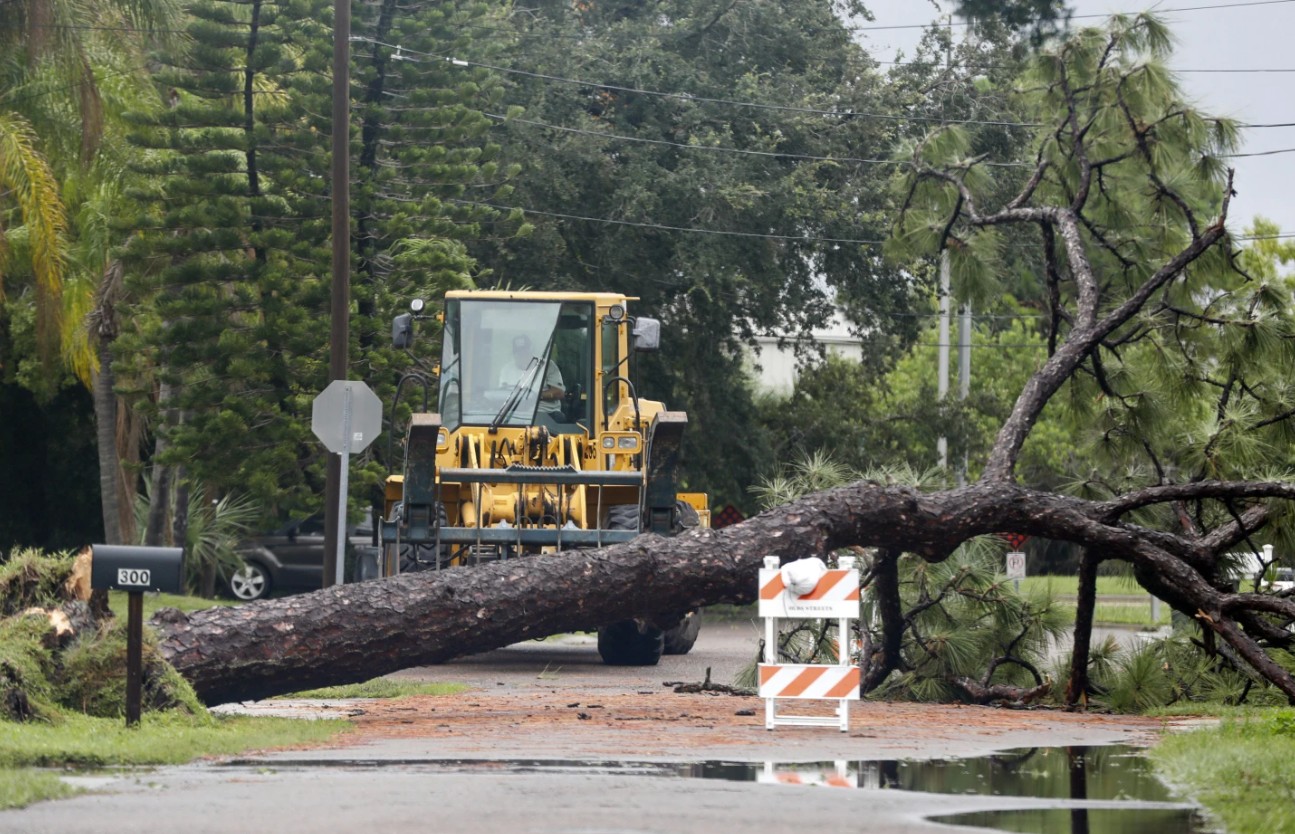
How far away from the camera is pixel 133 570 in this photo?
393 inches

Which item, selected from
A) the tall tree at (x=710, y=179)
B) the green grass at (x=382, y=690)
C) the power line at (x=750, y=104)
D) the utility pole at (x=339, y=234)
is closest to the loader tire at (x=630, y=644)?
the utility pole at (x=339, y=234)

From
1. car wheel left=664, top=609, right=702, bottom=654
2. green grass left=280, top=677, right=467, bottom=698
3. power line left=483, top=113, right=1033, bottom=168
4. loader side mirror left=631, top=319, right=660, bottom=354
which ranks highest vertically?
power line left=483, top=113, right=1033, bottom=168

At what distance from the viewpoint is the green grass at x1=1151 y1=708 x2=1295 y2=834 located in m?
7.67

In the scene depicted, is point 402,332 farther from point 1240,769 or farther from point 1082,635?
point 1240,769

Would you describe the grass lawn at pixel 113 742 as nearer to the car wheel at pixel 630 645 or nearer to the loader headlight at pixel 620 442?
the loader headlight at pixel 620 442

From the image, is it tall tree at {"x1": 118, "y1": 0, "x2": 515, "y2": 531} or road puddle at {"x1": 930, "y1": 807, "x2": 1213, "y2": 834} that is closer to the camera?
road puddle at {"x1": 930, "y1": 807, "x2": 1213, "y2": 834}

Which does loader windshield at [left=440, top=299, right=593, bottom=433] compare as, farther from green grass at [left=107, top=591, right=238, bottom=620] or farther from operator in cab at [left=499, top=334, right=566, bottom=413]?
green grass at [left=107, top=591, right=238, bottom=620]

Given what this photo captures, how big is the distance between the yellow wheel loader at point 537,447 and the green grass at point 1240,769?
690cm

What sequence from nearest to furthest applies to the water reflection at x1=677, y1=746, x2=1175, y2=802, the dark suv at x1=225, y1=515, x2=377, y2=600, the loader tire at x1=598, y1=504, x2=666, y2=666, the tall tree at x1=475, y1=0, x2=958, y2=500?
the water reflection at x1=677, y1=746, x2=1175, y2=802
the loader tire at x1=598, y1=504, x2=666, y2=666
the tall tree at x1=475, y1=0, x2=958, y2=500
the dark suv at x1=225, y1=515, x2=377, y2=600

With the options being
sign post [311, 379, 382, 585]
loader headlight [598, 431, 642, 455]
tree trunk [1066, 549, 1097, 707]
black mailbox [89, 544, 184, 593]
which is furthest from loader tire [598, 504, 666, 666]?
black mailbox [89, 544, 184, 593]

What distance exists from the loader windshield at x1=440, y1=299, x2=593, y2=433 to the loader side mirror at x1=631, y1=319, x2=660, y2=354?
2.44 feet

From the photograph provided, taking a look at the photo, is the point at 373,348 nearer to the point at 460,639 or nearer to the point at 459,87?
the point at 459,87

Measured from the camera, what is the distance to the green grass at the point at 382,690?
1495 cm

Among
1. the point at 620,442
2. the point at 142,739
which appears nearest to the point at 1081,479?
the point at 620,442
